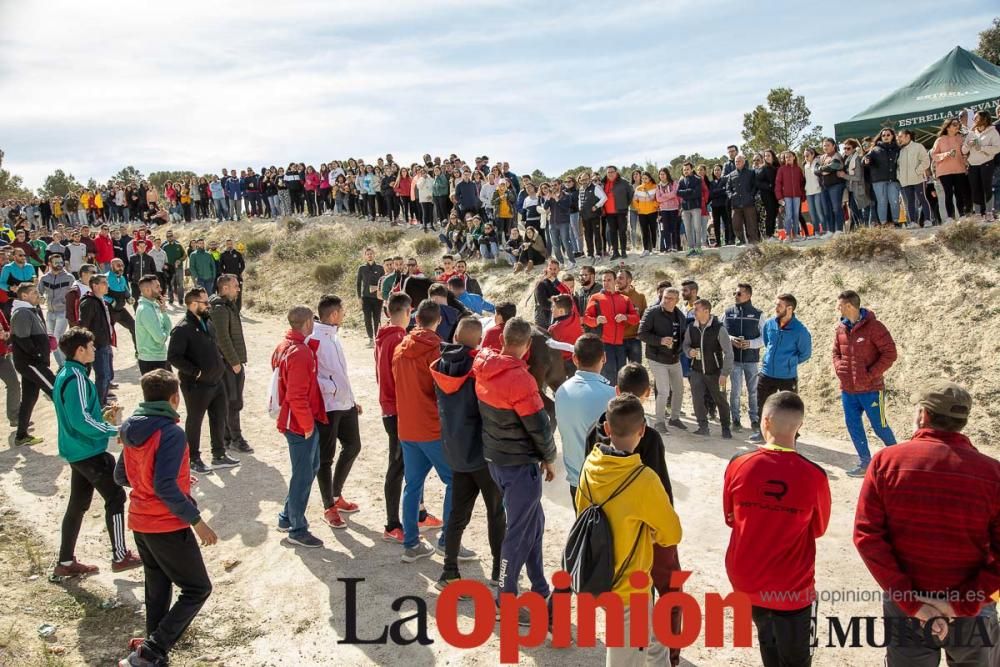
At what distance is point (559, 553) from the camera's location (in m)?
6.29

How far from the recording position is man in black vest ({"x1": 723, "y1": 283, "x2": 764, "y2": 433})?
945cm

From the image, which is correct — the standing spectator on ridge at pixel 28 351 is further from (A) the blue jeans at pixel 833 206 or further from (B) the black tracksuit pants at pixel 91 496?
(A) the blue jeans at pixel 833 206

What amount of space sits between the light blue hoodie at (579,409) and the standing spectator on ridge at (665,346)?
4830mm

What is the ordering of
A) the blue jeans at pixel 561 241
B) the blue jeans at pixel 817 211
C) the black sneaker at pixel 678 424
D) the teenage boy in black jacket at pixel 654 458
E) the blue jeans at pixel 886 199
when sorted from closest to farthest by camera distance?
the teenage boy in black jacket at pixel 654 458
the black sneaker at pixel 678 424
the blue jeans at pixel 886 199
the blue jeans at pixel 817 211
the blue jeans at pixel 561 241

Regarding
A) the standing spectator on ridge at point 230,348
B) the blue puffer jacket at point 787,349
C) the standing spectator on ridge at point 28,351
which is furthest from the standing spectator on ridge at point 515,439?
the standing spectator on ridge at point 28,351

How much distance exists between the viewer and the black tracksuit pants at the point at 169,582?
461 cm

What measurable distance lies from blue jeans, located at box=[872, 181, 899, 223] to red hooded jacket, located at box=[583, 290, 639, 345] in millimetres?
5632

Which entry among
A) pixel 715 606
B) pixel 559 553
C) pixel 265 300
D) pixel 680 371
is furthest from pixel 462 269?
pixel 265 300

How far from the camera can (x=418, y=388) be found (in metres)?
5.84

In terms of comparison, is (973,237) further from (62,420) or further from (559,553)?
(62,420)

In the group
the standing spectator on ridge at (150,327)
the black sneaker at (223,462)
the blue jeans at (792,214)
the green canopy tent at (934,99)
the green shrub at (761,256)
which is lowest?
the black sneaker at (223,462)

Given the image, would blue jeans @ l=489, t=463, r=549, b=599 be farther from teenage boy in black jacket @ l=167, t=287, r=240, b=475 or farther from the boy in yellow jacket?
teenage boy in black jacket @ l=167, t=287, r=240, b=475

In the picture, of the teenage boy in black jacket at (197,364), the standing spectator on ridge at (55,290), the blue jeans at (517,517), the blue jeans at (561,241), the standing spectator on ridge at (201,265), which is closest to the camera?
the blue jeans at (517,517)

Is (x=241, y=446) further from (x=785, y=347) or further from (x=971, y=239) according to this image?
(x=971, y=239)
